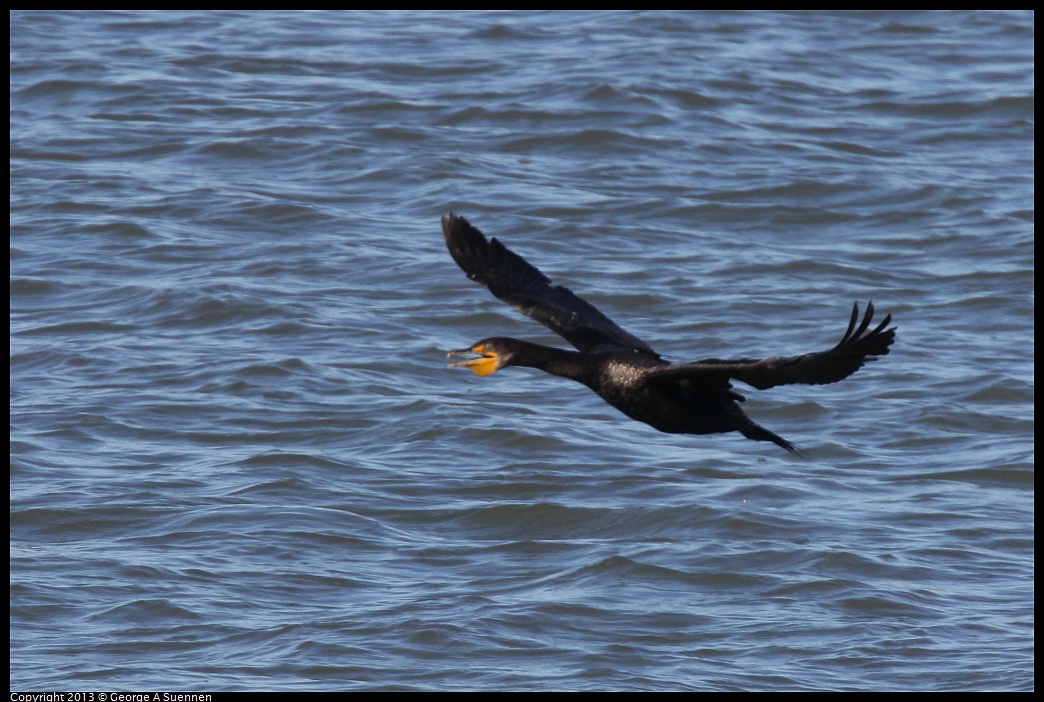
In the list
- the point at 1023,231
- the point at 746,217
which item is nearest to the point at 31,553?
the point at 746,217

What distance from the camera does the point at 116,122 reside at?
1527 cm

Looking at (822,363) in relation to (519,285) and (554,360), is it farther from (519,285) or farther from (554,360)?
(519,285)

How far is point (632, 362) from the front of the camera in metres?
6.75

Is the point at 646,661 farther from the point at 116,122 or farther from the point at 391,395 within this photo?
the point at 116,122

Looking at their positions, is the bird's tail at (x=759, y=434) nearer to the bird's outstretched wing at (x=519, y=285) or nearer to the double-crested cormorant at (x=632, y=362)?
the double-crested cormorant at (x=632, y=362)

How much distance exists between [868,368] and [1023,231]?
9.01 ft

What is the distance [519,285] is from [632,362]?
0.98 m

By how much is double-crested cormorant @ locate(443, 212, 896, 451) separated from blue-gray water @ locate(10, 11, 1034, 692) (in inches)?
75.1

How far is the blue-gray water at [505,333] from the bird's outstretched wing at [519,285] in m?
1.89

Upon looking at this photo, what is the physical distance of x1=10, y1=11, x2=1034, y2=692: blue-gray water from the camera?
882cm

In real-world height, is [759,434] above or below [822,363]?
below

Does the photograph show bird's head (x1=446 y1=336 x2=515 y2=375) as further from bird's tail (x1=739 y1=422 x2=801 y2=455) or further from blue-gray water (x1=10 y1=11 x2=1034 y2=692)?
blue-gray water (x1=10 y1=11 x2=1034 y2=692)

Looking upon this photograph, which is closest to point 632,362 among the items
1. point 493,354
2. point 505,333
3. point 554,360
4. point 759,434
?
point 554,360

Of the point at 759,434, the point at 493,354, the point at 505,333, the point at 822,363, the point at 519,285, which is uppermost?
the point at 822,363
